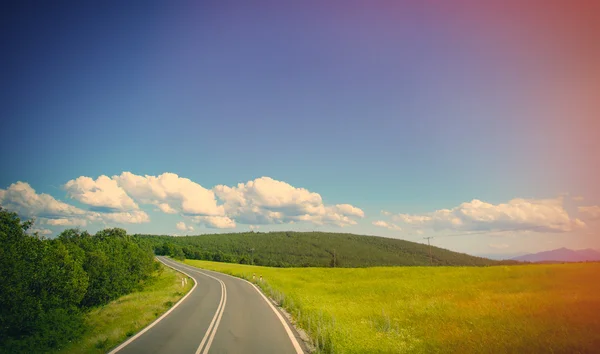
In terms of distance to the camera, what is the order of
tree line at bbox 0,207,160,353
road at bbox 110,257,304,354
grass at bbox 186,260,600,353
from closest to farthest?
road at bbox 110,257,304,354 < grass at bbox 186,260,600,353 < tree line at bbox 0,207,160,353

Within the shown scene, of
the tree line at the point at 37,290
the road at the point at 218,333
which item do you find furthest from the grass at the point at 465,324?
the tree line at the point at 37,290

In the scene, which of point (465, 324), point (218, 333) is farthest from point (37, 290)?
point (465, 324)

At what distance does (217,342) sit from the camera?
11.0 metres

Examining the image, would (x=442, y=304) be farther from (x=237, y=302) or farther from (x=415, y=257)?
(x=415, y=257)

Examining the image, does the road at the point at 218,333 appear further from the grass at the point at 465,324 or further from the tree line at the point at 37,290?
the tree line at the point at 37,290

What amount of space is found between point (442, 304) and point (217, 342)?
1543cm

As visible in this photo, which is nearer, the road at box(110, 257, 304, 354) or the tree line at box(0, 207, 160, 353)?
the road at box(110, 257, 304, 354)

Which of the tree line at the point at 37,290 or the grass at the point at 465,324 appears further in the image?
the tree line at the point at 37,290

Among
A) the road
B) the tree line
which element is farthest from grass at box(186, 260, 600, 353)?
the tree line

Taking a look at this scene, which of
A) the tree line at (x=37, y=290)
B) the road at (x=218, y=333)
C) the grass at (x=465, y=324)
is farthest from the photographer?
the tree line at (x=37, y=290)

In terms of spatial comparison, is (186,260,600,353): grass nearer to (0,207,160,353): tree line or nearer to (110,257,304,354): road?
(110,257,304,354): road

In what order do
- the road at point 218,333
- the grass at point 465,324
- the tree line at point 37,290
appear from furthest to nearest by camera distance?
the tree line at point 37,290, the grass at point 465,324, the road at point 218,333

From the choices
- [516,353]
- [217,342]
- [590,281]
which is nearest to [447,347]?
[516,353]

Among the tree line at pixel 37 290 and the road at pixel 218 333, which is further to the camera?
the tree line at pixel 37 290
